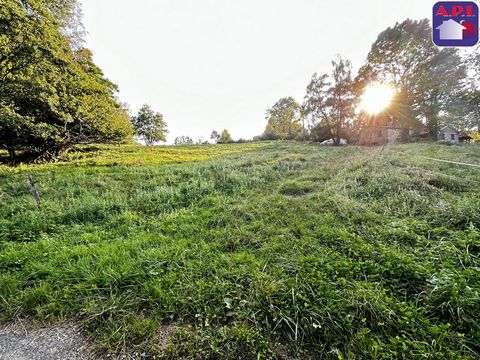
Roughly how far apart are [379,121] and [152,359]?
34.6m

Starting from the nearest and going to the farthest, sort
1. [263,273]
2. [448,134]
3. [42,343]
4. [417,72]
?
[42,343]
[263,273]
[417,72]
[448,134]

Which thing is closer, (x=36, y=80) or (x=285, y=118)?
(x=36, y=80)

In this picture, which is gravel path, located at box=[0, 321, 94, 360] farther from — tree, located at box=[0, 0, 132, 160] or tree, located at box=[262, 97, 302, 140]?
tree, located at box=[262, 97, 302, 140]

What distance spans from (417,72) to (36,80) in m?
36.9

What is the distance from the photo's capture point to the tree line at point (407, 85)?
22297mm

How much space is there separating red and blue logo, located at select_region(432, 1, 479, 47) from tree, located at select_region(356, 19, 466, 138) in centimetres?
2288

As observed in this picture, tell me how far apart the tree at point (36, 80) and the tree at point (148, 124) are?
39094 millimetres

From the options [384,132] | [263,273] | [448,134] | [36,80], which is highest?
[36,80]

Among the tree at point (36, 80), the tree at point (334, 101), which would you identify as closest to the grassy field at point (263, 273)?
the tree at point (36, 80)

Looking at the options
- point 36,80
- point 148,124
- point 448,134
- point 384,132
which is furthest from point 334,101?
point 148,124

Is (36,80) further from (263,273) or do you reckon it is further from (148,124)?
(148,124)

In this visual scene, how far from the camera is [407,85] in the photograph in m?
24.6

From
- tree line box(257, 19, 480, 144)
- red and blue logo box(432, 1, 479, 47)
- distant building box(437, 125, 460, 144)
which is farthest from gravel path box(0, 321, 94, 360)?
distant building box(437, 125, 460, 144)

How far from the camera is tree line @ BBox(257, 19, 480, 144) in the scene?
22297mm
